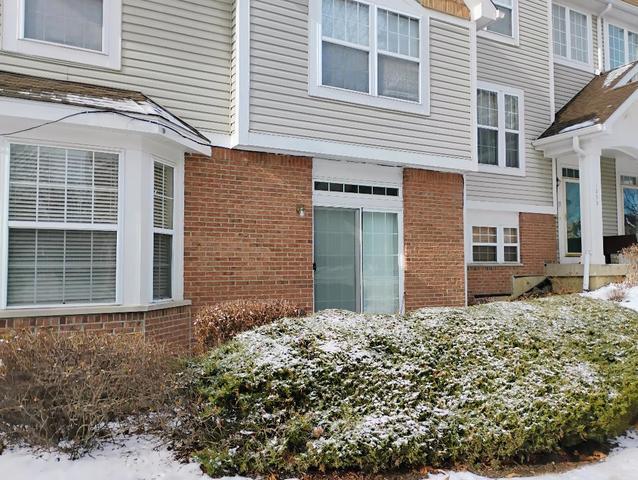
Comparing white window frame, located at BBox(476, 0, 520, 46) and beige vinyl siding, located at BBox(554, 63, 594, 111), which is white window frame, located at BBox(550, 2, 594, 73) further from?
white window frame, located at BBox(476, 0, 520, 46)

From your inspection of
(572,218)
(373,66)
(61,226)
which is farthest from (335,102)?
(572,218)

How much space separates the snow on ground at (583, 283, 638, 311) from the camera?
9.66m

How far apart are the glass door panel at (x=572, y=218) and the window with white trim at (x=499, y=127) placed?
1956mm

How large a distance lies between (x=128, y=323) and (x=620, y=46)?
53.0ft

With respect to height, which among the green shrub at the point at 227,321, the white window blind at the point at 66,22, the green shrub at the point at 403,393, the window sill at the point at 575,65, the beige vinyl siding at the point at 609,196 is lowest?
the green shrub at the point at 403,393

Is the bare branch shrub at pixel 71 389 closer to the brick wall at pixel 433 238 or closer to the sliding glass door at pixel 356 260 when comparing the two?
the sliding glass door at pixel 356 260

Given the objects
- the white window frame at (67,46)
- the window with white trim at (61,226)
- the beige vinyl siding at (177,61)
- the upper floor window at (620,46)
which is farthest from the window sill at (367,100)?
the upper floor window at (620,46)

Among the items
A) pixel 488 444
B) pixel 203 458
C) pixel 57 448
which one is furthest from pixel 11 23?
pixel 488 444

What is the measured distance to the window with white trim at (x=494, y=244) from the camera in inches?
494

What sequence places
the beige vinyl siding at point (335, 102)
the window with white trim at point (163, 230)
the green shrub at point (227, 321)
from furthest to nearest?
the beige vinyl siding at point (335, 102), the window with white trim at point (163, 230), the green shrub at point (227, 321)

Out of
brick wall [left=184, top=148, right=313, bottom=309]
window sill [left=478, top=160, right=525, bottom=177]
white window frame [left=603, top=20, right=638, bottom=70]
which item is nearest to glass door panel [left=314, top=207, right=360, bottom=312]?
brick wall [left=184, top=148, right=313, bottom=309]

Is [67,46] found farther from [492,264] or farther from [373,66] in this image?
[492,264]

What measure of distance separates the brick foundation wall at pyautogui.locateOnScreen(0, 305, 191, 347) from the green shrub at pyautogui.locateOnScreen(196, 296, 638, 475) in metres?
2.30

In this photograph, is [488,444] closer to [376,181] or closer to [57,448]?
[57,448]
